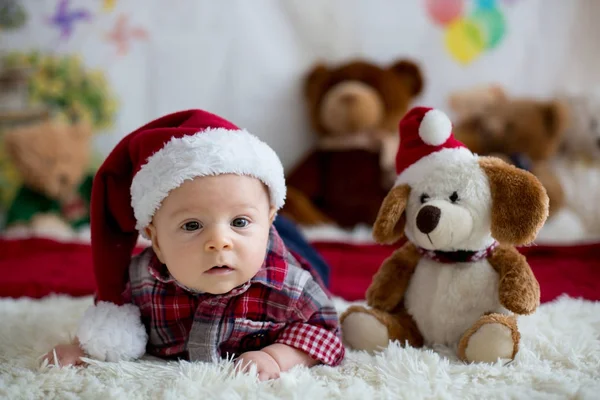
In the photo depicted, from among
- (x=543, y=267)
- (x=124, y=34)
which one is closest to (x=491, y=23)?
(x=543, y=267)

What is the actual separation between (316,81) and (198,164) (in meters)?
1.37

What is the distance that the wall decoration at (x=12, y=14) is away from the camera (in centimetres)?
205

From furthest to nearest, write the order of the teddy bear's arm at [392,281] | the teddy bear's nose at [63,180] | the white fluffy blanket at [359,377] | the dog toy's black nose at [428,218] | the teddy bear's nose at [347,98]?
1. the teddy bear's nose at [347,98]
2. the teddy bear's nose at [63,180]
3. the teddy bear's arm at [392,281]
4. the dog toy's black nose at [428,218]
5. the white fluffy blanket at [359,377]

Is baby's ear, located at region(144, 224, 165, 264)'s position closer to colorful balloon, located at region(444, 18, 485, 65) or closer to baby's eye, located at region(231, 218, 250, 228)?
baby's eye, located at region(231, 218, 250, 228)

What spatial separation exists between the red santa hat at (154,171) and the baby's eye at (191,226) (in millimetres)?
48

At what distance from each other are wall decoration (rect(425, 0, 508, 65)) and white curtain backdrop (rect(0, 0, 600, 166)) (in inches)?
0.9

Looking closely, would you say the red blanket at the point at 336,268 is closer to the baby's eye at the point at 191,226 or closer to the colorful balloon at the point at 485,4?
the baby's eye at the point at 191,226

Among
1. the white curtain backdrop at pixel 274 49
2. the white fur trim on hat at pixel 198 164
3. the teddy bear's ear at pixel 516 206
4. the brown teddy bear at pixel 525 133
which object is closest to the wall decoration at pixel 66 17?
the white curtain backdrop at pixel 274 49

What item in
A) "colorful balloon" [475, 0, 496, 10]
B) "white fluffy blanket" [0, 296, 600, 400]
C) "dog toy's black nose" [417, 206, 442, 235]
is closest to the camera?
"white fluffy blanket" [0, 296, 600, 400]

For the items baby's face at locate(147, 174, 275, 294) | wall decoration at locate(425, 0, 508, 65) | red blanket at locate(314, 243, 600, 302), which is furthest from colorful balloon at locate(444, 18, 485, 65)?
baby's face at locate(147, 174, 275, 294)

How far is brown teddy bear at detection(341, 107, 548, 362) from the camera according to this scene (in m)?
0.84

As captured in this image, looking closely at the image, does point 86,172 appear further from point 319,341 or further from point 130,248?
point 319,341

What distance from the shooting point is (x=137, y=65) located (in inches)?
84.0

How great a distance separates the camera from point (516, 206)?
84 cm
